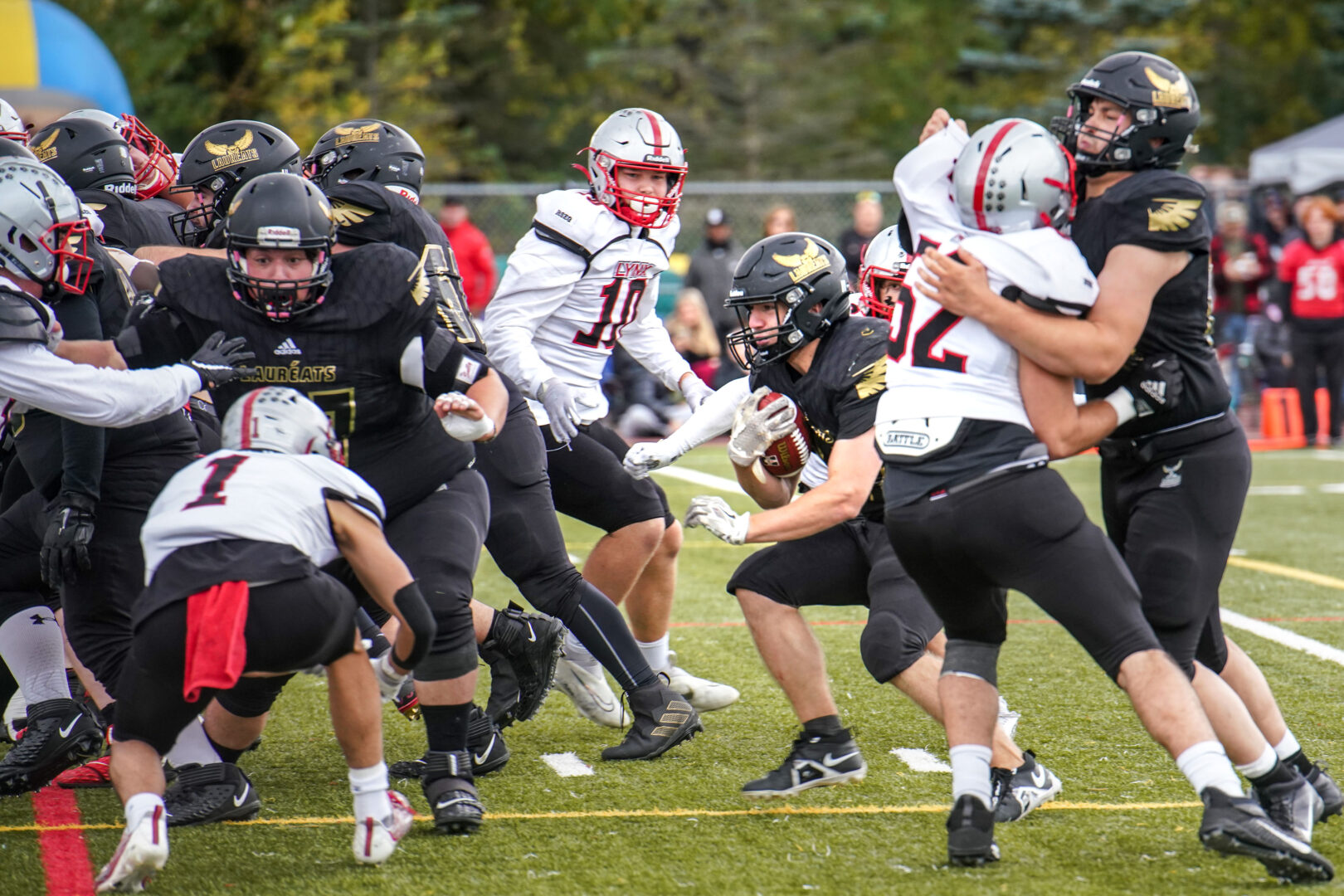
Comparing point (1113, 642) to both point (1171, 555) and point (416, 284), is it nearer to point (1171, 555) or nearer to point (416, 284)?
point (1171, 555)

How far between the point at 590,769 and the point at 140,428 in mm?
1614

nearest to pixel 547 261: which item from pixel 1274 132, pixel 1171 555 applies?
pixel 1171 555

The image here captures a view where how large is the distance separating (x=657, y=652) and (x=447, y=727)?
1459 millimetres

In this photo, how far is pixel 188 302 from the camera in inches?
149

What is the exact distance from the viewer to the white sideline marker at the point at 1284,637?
582 centimetres

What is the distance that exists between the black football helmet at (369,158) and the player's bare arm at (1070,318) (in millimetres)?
2172

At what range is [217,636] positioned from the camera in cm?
325

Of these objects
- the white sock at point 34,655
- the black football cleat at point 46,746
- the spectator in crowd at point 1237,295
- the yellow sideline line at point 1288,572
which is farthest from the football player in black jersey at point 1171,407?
the spectator in crowd at point 1237,295

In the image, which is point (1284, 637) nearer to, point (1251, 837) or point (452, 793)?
point (1251, 837)

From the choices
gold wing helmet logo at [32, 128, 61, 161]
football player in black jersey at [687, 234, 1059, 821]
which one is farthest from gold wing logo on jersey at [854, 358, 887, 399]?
gold wing helmet logo at [32, 128, 61, 161]

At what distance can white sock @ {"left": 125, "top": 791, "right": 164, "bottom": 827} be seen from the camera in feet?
10.8

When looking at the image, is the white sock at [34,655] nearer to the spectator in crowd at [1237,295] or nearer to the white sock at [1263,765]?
the white sock at [1263,765]

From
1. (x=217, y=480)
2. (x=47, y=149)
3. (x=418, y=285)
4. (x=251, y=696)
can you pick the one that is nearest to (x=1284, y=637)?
(x=418, y=285)

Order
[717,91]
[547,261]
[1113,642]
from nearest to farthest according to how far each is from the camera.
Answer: [1113,642] → [547,261] → [717,91]
